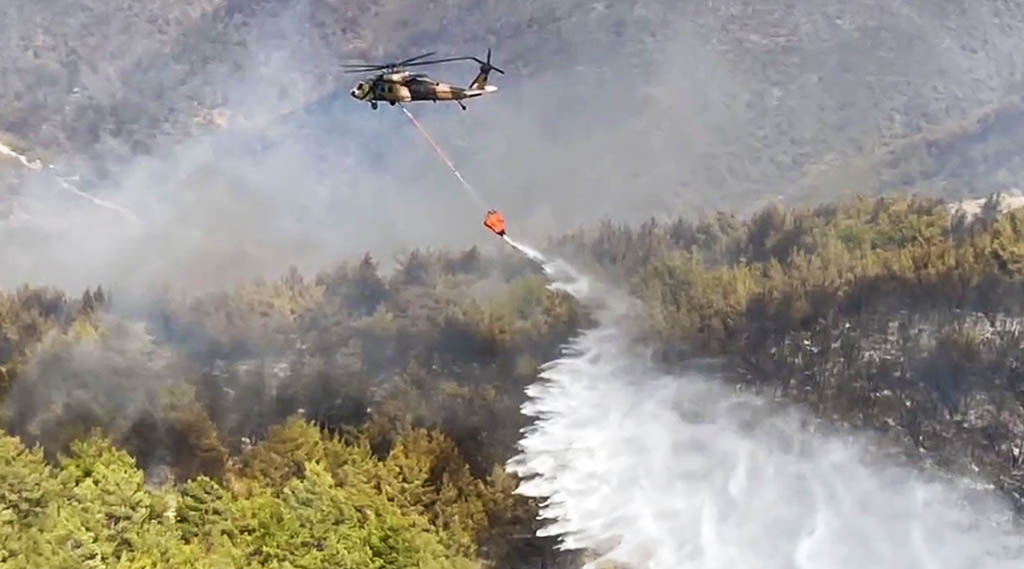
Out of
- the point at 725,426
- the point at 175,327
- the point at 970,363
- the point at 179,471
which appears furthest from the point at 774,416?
the point at 175,327

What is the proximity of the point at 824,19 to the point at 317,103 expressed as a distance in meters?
43.6

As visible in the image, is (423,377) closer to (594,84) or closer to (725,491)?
(725,491)

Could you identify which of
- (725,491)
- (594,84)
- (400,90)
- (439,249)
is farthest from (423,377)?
(594,84)

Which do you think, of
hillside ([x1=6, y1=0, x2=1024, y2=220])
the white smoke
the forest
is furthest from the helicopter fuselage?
hillside ([x1=6, y1=0, x2=1024, y2=220])

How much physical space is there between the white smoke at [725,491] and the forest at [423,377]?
53.7 inches

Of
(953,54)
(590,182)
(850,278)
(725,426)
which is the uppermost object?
(953,54)

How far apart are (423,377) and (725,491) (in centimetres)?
1447

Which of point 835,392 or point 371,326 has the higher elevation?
point 371,326

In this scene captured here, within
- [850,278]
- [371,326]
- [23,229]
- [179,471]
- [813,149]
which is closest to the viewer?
[179,471]

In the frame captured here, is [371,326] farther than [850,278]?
Yes

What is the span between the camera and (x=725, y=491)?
40.1 m

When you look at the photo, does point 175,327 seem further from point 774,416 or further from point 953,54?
point 953,54

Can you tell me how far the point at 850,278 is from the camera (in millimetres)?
48656

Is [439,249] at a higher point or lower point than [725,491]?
higher
